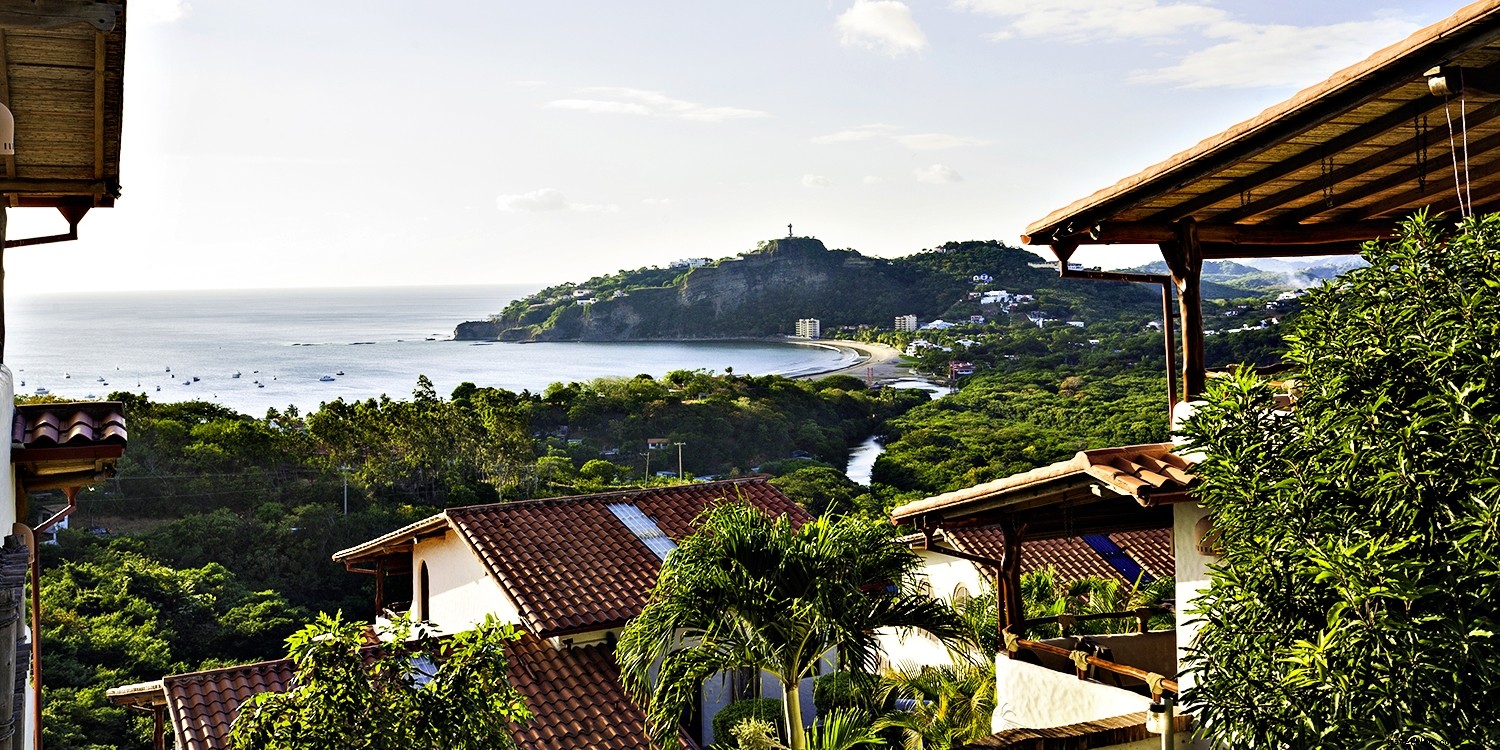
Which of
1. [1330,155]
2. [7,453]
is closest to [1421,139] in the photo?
[1330,155]

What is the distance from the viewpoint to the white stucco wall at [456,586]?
53.8ft

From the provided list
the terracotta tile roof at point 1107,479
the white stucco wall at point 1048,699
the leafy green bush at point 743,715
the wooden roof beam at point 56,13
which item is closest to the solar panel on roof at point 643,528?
the leafy green bush at point 743,715

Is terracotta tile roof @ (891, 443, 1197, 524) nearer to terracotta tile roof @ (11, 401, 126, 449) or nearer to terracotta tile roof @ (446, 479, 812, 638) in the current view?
terracotta tile roof @ (11, 401, 126, 449)

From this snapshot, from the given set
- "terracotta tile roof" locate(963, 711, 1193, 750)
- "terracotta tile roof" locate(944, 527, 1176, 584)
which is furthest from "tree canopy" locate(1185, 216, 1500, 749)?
"terracotta tile roof" locate(944, 527, 1176, 584)

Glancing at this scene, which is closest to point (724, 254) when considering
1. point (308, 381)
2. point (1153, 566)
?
point (308, 381)

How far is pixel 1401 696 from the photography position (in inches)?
156

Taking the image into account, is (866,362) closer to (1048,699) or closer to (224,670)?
(224,670)

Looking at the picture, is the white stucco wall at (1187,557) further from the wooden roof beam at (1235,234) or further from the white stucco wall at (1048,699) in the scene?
the wooden roof beam at (1235,234)

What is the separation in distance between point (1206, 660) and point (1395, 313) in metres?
1.50

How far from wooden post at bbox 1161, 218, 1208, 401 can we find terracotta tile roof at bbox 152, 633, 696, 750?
6.55 m

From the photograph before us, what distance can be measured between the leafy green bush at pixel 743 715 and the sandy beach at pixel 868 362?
69.2 m

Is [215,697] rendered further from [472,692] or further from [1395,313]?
[1395,313]

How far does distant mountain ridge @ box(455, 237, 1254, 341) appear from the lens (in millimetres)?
101688

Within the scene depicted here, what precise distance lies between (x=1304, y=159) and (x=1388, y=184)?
1344mm
